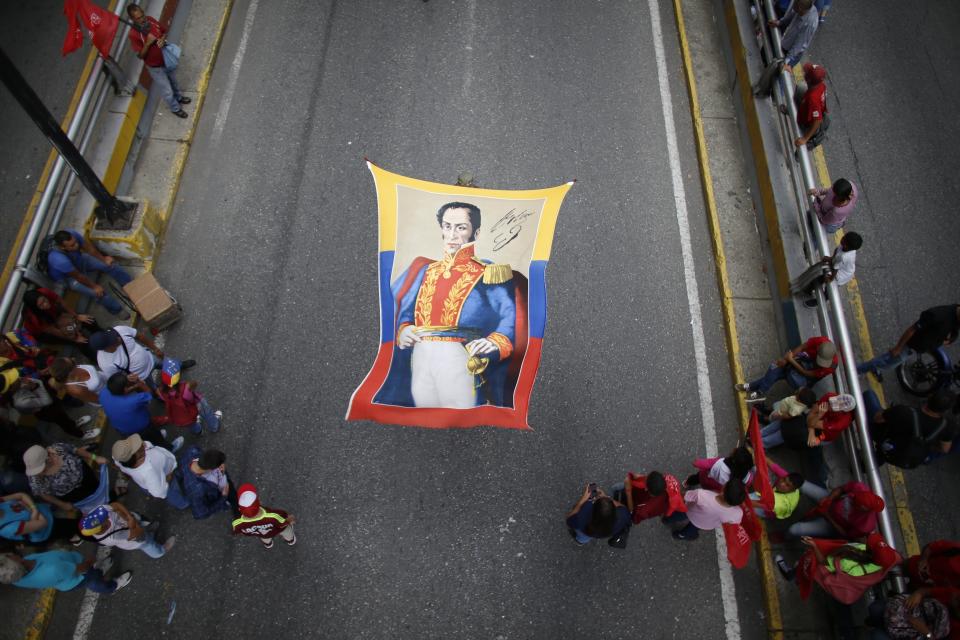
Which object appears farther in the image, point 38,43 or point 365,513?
point 38,43

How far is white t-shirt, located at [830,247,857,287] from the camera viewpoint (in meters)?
6.24

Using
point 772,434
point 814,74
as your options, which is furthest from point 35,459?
point 814,74

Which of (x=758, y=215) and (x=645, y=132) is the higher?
(x=645, y=132)

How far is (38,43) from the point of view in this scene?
9258mm

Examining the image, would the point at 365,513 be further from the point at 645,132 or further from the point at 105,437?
the point at 645,132

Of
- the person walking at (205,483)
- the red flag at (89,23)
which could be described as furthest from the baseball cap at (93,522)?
the red flag at (89,23)

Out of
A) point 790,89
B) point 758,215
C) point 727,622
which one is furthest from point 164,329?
point 790,89

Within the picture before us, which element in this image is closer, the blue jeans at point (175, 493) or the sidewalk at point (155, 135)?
the blue jeans at point (175, 493)

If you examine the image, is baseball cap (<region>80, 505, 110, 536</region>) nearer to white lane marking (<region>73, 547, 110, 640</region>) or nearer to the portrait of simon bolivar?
white lane marking (<region>73, 547, 110, 640</region>)

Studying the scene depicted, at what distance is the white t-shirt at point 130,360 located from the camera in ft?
18.2

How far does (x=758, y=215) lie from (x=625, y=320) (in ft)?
8.41

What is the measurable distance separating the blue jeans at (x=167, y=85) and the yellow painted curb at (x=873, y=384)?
29.6 feet

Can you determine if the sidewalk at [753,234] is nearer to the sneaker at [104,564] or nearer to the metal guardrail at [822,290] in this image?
the metal guardrail at [822,290]

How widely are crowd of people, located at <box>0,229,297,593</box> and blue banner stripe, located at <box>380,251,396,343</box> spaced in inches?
76.9
